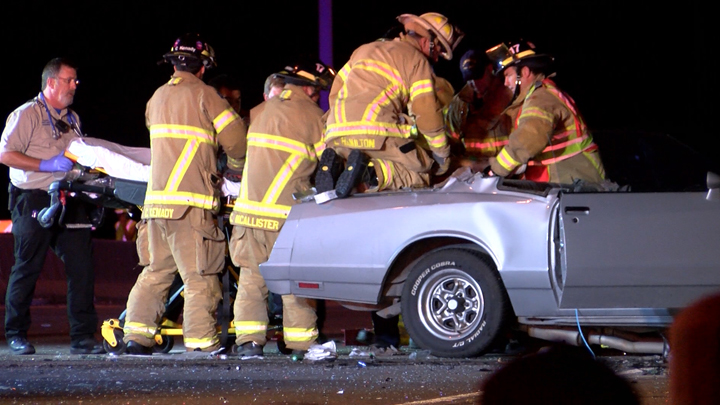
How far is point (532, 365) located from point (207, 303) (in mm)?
5311

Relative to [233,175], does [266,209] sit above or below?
below

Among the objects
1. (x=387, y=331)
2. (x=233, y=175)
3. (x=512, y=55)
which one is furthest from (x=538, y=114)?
(x=233, y=175)

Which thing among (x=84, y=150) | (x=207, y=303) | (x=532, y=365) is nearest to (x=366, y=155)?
(x=207, y=303)

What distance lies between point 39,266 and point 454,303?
11.2 ft

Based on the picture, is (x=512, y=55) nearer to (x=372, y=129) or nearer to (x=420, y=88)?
(x=420, y=88)

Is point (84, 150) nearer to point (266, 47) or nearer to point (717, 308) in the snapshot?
point (717, 308)

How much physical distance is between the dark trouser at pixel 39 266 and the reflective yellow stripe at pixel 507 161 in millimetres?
3327

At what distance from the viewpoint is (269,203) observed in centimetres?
708

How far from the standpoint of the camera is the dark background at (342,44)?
18000 mm

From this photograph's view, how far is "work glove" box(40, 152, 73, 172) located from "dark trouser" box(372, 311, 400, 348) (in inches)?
105

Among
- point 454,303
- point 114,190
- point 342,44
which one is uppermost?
point 342,44

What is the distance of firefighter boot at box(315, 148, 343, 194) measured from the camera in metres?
6.68

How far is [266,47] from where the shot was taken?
19656 millimetres

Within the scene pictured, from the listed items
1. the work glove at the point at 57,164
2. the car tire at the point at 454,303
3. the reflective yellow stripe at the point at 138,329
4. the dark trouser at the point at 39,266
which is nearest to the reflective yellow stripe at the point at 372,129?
the car tire at the point at 454,303
